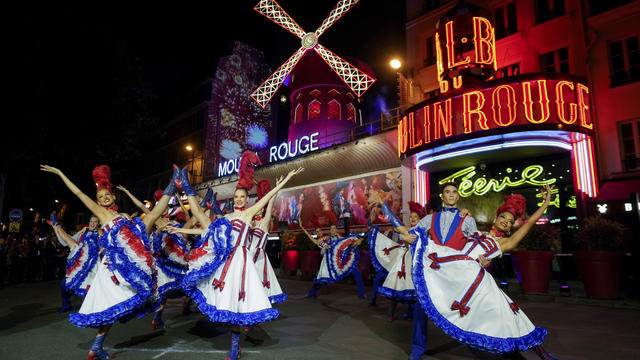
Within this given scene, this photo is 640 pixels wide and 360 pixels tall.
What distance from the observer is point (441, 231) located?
Result: 442 cm

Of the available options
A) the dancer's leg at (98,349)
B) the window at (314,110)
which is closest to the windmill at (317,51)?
the window at (314,110)

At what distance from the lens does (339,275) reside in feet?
32.5

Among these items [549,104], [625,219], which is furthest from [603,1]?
[625,219]

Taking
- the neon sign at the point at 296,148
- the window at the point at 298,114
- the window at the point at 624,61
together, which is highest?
the window at the point at 298,114

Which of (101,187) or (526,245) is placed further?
(526,245)

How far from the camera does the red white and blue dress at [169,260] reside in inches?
260

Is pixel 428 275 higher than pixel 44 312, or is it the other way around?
pixel 428 275

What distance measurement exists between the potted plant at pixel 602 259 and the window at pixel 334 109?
750 inches

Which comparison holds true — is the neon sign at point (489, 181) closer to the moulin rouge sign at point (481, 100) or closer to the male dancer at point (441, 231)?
the moulin rouge sign at point (481, 100)

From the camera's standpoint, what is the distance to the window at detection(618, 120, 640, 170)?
A: 12.5 m

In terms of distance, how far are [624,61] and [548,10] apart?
10.9 ft

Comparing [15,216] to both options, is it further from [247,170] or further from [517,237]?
[517,237]

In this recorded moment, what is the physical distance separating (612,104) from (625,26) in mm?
2703

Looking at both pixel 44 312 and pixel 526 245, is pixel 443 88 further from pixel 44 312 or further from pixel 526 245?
pixel 44 312
